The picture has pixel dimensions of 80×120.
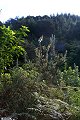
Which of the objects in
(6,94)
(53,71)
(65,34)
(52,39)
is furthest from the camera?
(65,34)

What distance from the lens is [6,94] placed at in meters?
4.05

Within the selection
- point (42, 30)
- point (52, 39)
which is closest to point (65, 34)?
point (42, 30)

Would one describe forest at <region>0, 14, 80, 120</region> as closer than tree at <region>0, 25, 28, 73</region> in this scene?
Yes

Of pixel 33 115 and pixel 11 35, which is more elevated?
pixel 11 35

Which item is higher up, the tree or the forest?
the tree

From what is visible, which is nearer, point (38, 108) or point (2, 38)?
point (38, 108)

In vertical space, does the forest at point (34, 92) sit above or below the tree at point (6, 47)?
below

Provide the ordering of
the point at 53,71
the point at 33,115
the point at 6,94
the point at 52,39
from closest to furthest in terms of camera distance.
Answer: the point at 33,115 → the point at 6,94 → the point at 53,71 → the point at 52,39

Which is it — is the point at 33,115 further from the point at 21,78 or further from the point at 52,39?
the point at 52,39

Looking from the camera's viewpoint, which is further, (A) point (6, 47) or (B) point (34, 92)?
(A) point (6, 47)

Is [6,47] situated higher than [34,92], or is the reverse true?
[6,47]

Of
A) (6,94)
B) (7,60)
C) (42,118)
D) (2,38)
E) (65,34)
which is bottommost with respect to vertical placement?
(42,118)

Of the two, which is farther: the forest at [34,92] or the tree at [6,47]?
the tree at [6,47]

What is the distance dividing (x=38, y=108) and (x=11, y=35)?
70.7 inches
